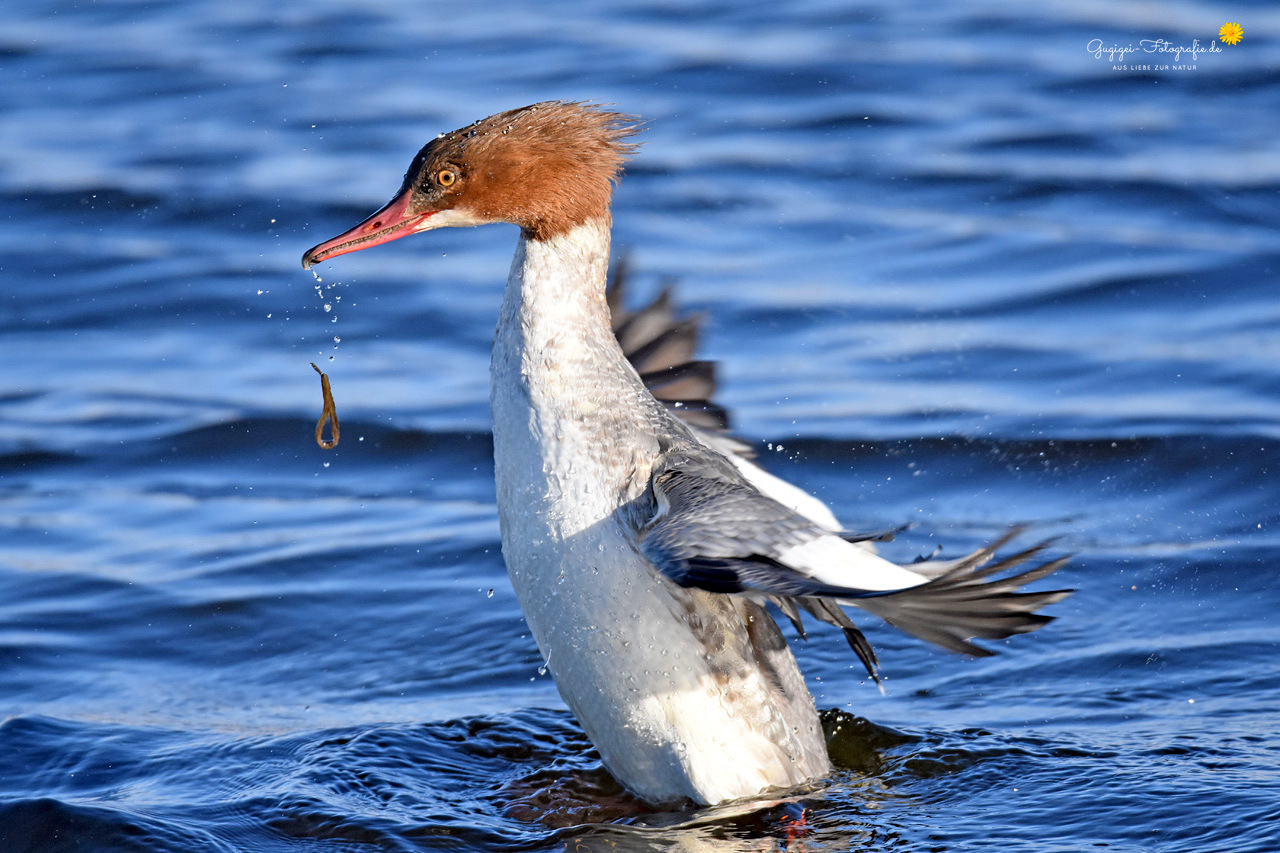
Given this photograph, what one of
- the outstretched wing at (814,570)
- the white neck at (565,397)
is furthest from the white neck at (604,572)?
the outstretched wing at (814,570)

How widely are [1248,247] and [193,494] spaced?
21.4 ft

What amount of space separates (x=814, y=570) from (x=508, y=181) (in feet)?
5.25

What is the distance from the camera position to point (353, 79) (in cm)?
1362

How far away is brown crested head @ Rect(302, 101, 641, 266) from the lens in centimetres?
487

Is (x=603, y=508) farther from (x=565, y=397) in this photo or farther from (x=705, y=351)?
(x=705, y=351)

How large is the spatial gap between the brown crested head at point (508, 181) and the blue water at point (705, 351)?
5.78 feet

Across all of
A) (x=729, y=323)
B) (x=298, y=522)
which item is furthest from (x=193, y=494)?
(x=729, y=323)

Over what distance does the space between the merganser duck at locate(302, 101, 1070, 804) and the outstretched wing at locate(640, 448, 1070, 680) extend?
0.02 m

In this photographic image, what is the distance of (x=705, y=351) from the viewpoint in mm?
8977

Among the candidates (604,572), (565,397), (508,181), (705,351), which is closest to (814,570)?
(604,572)

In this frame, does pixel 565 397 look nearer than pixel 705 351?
Yes

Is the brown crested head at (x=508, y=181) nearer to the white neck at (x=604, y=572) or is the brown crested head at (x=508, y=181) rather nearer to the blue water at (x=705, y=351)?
the white neck at (x=604, y=572)

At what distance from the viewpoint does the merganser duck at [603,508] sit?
4.62 metres

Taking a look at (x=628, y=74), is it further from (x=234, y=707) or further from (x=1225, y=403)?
(x=234, y=707)
